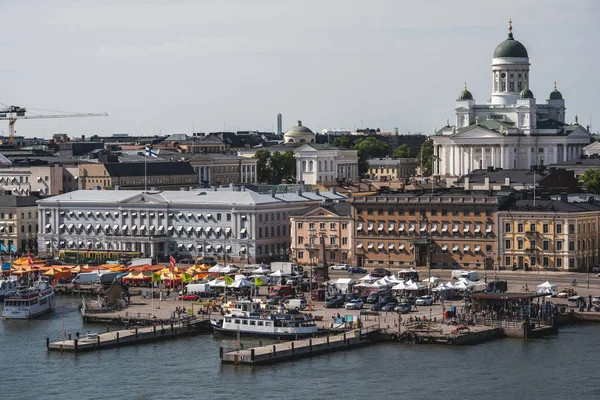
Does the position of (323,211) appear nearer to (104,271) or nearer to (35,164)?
(104,271)

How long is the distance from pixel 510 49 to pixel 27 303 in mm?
98926

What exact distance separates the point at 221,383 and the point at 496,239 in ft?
111

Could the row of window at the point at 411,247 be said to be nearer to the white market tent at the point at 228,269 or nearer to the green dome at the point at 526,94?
the white market tent at the point at 228,269

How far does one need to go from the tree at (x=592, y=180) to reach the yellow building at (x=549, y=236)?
3066cm

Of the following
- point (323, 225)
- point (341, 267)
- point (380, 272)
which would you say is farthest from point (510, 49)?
point (380, 272)

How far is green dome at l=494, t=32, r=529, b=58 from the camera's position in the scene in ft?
560

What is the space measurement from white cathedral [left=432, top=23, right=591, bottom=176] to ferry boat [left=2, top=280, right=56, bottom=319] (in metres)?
80.4

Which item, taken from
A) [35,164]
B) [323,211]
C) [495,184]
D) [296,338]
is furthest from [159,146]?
[296,338]

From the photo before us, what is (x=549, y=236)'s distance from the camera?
91.1 metres

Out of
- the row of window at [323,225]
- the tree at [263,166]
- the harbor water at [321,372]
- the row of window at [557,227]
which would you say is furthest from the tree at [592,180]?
the harbor water at [321,372]

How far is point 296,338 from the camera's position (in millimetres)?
70688

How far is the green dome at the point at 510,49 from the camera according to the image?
170750 mm

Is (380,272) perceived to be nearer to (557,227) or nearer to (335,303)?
(557,227)

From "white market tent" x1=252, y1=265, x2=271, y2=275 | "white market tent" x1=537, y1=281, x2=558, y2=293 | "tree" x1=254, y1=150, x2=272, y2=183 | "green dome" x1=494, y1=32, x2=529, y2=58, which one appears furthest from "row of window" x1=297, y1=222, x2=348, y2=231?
"green dome" x1=494, y1=32, x2=529, y2=58
